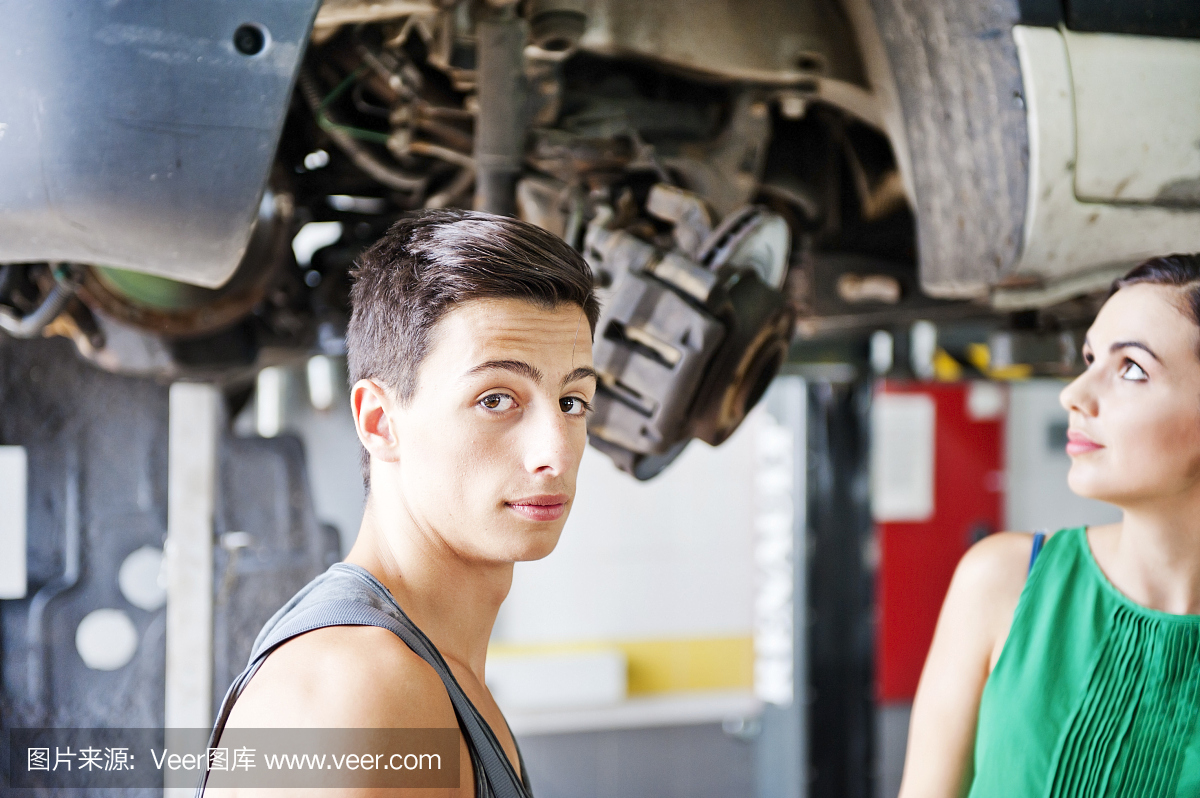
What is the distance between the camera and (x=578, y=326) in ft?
2.68

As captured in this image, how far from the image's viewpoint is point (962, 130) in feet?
4.40

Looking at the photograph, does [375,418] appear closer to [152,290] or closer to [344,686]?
[344,686]

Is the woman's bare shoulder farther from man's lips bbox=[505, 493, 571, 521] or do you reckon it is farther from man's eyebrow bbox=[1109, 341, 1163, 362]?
man's lips bbox=[505, 493, 571, 521]

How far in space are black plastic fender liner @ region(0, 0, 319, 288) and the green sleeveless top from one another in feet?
3.33

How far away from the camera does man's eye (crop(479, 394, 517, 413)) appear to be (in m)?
0.75

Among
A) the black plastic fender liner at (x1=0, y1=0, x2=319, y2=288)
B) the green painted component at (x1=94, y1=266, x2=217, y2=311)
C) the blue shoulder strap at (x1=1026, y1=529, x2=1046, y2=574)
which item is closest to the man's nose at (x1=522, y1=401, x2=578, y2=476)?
the black plastic fender liner at (x1=0, y1=0, x2=319, y2=288)

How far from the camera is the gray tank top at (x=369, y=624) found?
701 mm

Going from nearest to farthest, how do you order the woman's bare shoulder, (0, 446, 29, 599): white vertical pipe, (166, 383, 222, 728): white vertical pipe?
1. the woman's bare shoulder
2. (0, 446, 29, 599): white vertical pipe
3. (166, 383, 222, 728): white vertical pipe

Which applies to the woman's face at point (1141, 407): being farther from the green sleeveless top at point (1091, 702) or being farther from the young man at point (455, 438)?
the young man at point (455, 438)

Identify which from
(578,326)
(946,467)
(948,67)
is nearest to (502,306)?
(578,326)

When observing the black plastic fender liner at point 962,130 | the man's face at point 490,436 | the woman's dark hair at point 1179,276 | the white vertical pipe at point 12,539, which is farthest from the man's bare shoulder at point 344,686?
the white vertical pipe at point 12,539

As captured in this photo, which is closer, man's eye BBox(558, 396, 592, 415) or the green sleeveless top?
man's eye BBox(558, 396, 592, 415)

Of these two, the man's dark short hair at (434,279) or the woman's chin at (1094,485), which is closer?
the man's dark short hair at (434,279)

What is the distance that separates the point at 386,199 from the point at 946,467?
336 centimetres
